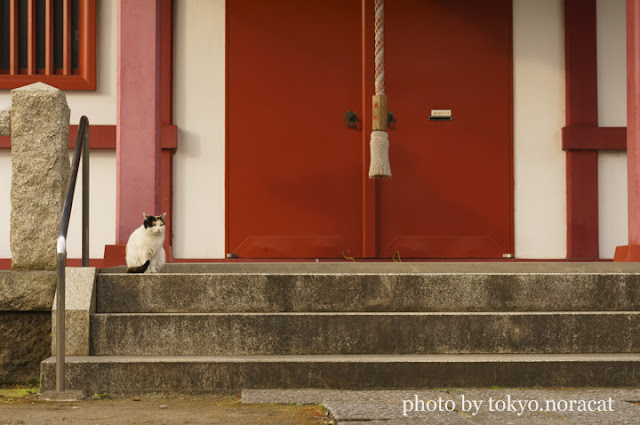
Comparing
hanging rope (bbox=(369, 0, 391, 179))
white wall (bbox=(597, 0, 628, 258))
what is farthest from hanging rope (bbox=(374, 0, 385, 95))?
white wall (bbox=(597, 0, 628, 258))

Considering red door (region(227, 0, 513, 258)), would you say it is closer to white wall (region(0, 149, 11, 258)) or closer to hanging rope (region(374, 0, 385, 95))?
hanging rope (region(374, 0, 385, 95))

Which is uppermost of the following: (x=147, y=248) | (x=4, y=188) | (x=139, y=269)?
(x=4, y=188)

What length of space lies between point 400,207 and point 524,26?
2.00m

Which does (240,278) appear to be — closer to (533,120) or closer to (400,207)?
(400,207)

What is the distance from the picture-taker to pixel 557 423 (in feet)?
10.7

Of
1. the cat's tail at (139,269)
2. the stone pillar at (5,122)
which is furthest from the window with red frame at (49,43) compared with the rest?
the cat's tail at (139,269)

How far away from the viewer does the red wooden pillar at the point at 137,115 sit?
20.9ft

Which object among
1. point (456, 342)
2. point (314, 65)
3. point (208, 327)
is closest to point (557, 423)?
point (456, 342)

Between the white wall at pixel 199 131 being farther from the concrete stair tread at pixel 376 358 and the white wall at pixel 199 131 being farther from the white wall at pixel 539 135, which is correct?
the concrete stair tread at pixel 376 358

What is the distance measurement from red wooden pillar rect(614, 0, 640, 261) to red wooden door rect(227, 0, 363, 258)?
7.55 ft

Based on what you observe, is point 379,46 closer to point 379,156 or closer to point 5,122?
point 379,156

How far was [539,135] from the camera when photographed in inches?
292

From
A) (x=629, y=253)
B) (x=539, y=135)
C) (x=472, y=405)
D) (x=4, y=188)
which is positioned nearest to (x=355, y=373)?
(x=472, y=405)

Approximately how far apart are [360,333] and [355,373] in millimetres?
328
